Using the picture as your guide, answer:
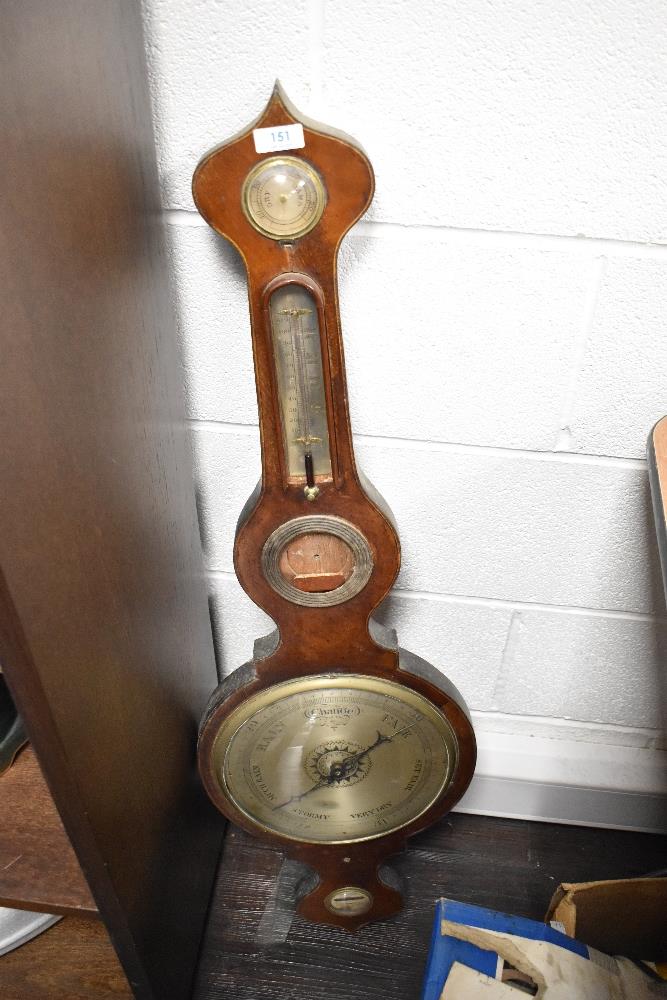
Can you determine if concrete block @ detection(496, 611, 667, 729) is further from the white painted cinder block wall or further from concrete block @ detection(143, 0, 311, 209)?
Answer: concrete block @ detection(143, 0, 311, 209)

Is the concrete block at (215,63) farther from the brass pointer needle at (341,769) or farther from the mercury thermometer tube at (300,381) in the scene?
the brass pointer needle at (341,769)

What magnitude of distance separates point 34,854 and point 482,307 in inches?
31.2

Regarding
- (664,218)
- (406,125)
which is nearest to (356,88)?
(406,125)

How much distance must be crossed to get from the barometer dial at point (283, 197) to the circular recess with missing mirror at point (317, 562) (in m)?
0.28

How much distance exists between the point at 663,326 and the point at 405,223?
0.29 m

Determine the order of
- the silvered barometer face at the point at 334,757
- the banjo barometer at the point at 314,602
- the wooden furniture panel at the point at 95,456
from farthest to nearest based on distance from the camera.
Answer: the silvered barometer face at the point at 334,757 < the banjo barometer at the point at 314,602 < the wooden furniture panel at the point at 95,456

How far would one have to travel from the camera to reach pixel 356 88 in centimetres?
77

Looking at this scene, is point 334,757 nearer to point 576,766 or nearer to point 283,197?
point 576,766

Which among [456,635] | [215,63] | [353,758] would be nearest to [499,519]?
[456,635]

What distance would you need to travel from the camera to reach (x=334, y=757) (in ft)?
3.42

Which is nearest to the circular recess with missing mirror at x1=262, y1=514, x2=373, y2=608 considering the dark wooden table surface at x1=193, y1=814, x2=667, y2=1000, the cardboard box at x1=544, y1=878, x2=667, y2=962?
the cardboard box at x1=544, y1=878, x2=667, y2=962

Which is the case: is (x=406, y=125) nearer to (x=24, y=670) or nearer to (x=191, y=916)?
(x=24, y=670)

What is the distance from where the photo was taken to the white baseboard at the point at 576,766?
133cm

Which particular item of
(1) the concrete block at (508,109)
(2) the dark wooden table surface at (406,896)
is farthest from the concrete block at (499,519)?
(2) the dark wooden table surface at (406,896)
